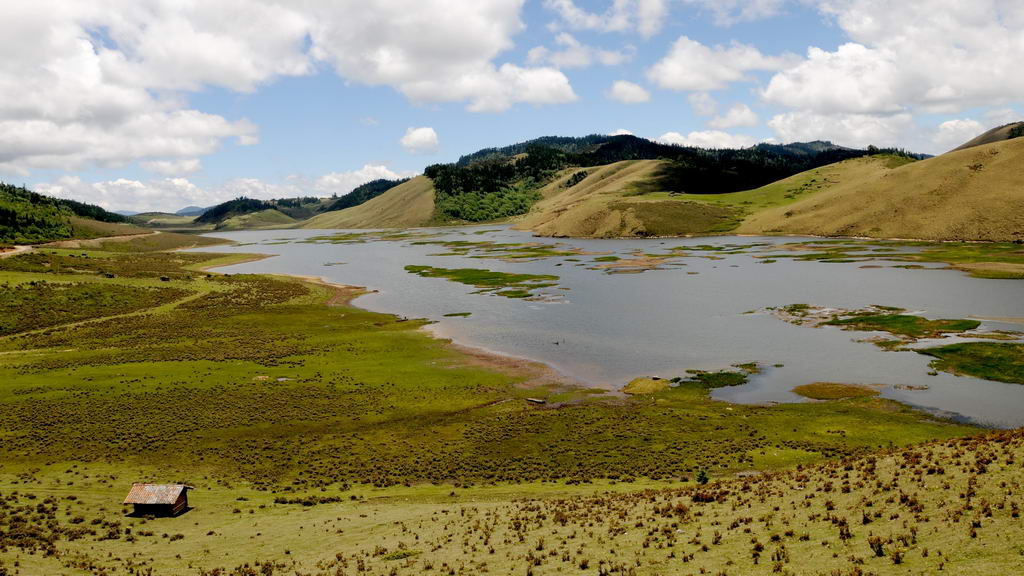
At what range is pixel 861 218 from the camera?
19612 centimetres

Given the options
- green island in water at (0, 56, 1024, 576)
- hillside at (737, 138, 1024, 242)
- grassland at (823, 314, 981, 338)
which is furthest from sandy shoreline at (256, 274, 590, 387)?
hillside at (737, 138, 1024, 242)

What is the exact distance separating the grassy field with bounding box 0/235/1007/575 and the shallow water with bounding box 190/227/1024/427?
17.4ft

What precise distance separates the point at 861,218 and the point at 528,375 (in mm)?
181637

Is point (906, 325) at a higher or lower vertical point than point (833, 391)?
higher

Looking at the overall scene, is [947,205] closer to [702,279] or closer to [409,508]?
[702,279]

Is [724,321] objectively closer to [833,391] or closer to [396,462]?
[833,391]

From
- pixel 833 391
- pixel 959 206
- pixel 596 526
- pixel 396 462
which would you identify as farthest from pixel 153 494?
pixel 959 206

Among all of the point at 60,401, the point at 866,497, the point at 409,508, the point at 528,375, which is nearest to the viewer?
the point at 866,497

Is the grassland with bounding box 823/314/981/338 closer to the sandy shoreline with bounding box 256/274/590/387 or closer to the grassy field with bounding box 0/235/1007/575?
the grassy field with bounding box 0/235/1007/575

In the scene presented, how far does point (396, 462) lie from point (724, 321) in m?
58.6

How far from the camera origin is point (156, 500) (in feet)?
108

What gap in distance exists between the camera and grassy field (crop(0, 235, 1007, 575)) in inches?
945

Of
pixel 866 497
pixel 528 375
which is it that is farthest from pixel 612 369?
pixel 866 497

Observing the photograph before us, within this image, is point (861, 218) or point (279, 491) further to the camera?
point (861, 218)
